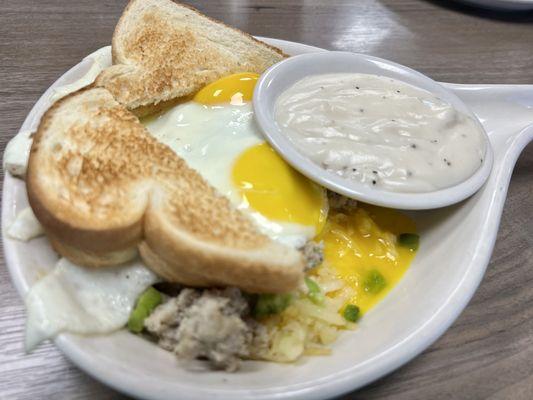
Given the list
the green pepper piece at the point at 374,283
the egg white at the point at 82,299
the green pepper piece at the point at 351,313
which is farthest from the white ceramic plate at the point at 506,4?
the egg white at the point at 82,299

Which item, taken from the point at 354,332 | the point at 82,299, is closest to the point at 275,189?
the point at 354,332

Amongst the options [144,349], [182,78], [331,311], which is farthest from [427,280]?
[182,78]

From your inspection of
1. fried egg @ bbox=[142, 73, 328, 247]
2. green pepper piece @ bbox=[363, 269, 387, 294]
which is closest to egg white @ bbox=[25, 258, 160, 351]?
fried egg @ bbox=[142, 73, 328, 247]

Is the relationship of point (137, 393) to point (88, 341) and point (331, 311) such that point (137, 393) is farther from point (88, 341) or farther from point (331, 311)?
point (331, 311)

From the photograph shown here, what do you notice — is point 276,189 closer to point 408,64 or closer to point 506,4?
point 408,64

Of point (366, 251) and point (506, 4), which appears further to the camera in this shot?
point (506, 4)

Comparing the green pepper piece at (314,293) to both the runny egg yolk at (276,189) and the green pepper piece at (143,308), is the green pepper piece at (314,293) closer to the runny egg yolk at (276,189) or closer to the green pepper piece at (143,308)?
the runny egg yolk at (276,189)

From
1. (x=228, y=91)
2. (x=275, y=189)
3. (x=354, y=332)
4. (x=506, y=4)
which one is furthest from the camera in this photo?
(x=506, y=4)
